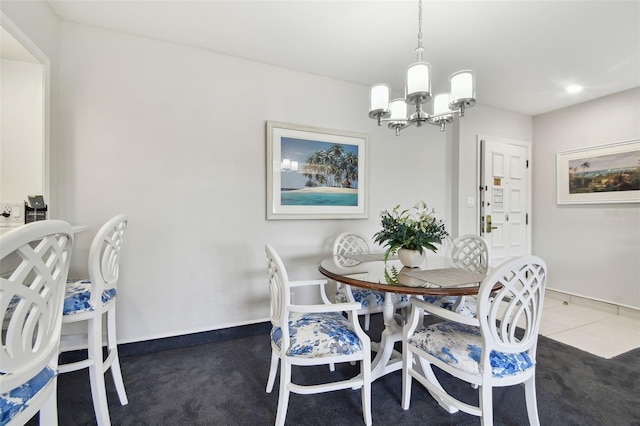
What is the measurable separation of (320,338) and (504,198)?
368 centimetres

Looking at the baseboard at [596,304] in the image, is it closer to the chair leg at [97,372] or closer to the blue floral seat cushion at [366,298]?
the blue floral seat cushion at [366,298]

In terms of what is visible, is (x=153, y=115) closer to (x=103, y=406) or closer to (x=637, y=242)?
(x=103, y=406)

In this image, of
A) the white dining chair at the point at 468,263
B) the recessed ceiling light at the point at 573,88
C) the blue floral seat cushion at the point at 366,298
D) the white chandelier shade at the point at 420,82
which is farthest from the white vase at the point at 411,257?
the recessed ceiling light at the point at 573,88

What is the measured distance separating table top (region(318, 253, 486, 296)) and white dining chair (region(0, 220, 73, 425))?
4.18 feet

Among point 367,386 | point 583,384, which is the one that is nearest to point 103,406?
point 367,386

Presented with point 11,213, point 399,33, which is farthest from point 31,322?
point 399,33

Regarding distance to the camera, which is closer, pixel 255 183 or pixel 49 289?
pixel 49 289

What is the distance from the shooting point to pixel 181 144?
2438 mm

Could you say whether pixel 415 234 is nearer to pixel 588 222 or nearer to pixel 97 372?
pixel 97 372

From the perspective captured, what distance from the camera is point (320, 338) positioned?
1.47m

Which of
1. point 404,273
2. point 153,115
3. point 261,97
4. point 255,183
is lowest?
point 404,273

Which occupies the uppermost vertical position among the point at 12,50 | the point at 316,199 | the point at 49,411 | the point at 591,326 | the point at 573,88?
the point at 573,88

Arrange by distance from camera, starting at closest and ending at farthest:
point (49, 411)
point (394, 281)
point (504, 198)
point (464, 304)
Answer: point (49, 411) → point (394, 281) → point (464, 304) → point (504, 198)

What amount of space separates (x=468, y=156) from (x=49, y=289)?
4.10 metres
